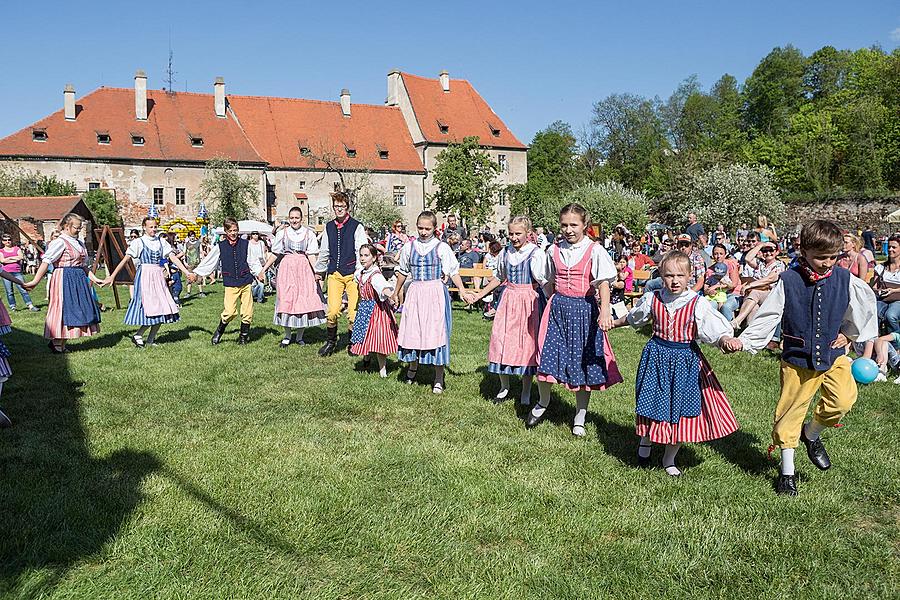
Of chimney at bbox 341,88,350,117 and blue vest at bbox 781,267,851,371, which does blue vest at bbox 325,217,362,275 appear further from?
chimney at bbox 341,88,350,117

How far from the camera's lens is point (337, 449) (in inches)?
224

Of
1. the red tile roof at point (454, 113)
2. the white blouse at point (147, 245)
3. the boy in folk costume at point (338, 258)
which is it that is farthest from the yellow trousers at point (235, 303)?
the red tile roof at point (454, 113)

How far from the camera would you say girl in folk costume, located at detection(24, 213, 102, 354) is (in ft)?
31.7

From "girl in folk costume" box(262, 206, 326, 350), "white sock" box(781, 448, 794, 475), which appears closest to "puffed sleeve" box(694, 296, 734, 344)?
"white sock" box(781, 448, 794, 475)

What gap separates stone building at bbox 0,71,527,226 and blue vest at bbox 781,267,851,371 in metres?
37.2

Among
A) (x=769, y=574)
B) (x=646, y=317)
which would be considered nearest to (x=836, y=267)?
(x=646, y=317)

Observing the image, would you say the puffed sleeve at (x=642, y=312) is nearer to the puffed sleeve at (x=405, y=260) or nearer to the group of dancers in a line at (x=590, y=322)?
the group of dancers in a line at (x=590, y=322)

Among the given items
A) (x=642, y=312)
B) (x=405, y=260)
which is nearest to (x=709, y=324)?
(x=642, y=312)

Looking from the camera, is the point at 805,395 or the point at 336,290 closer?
the point at 805,395

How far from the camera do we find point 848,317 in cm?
470

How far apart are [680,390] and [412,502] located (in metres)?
2.05

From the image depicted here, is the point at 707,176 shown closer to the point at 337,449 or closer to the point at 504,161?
the point at 504,161

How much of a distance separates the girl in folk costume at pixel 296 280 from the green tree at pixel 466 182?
37.8 meters

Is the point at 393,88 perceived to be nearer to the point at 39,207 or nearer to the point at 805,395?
the point at 39,207
